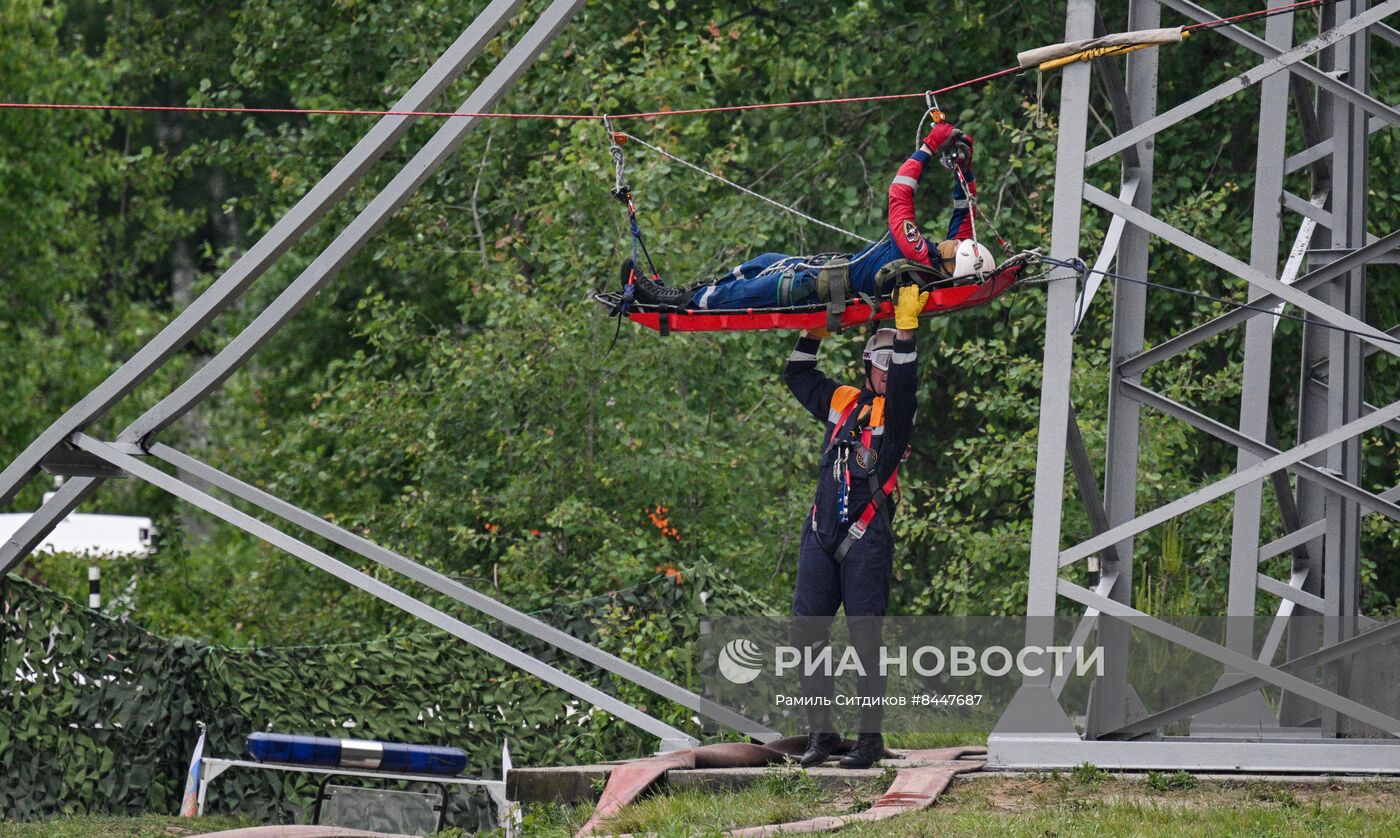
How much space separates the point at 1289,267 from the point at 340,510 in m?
9.68

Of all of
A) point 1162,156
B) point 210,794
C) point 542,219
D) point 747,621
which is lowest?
point 210,794

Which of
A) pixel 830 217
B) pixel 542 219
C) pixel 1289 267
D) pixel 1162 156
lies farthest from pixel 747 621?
pixel 1162 156

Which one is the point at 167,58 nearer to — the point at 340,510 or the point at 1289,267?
Answer: the point at 340,510

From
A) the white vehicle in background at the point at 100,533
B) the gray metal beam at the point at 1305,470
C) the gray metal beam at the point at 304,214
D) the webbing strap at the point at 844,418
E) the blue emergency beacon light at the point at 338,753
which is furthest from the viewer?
the white vehicle in background at the point at 100,533

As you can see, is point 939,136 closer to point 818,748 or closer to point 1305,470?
point 1305,470

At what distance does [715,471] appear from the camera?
13766 mm

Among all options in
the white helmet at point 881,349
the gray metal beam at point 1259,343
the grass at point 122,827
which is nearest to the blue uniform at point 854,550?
the white helmet at point 881,349

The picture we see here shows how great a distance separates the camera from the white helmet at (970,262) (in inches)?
298

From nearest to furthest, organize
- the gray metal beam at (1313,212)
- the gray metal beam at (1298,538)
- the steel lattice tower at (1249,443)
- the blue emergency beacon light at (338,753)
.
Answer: the steel lattice tower at (1249,443) < the blue emergency beacon light at (338,753) < the gray metal beam at (1313,212) < the gray metal beam at (1298,538)

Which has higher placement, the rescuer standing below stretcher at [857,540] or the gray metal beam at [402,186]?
the gray metal beam at [402,186]

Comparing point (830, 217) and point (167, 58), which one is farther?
point (167, 58)

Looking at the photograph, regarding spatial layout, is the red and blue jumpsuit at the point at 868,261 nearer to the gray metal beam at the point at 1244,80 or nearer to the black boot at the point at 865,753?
the gray metal beam at the point at 1244,80

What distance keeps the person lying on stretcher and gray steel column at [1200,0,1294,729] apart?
1.53m

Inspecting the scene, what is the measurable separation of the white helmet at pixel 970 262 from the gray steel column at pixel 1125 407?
969 millimetres
